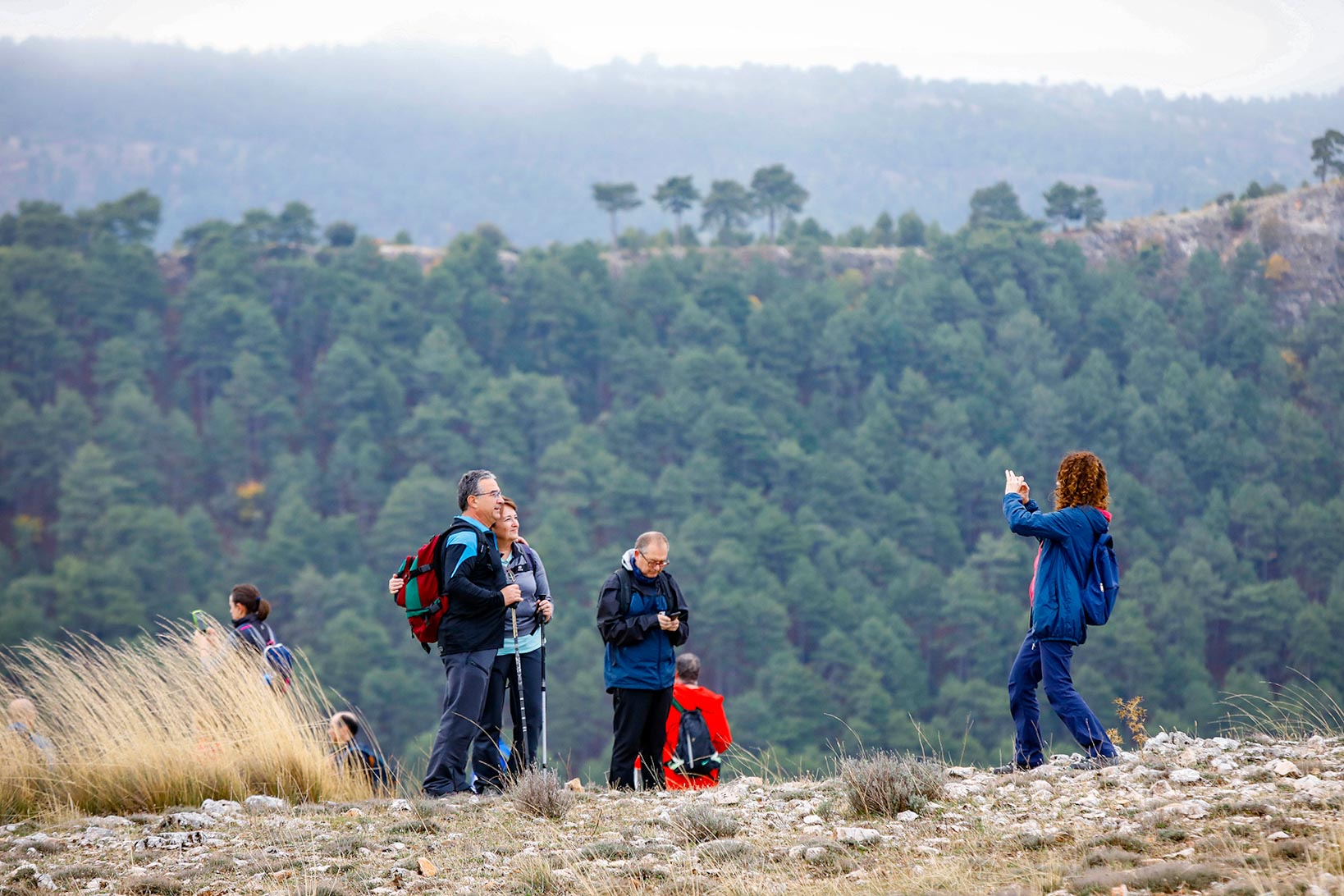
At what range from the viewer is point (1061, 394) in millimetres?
66750

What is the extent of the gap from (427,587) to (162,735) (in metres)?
1.52

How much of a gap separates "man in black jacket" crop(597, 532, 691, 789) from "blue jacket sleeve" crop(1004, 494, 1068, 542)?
65.5 inches

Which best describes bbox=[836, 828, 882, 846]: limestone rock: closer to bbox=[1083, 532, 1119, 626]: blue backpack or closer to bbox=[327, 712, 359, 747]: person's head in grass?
bbox=[1083, 532, 1119, 626]: blue backpack

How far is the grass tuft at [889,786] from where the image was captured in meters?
4.25

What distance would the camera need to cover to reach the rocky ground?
316cm

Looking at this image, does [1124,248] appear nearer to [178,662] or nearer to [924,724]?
[924,724]

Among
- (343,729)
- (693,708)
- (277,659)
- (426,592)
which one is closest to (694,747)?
(693,708)

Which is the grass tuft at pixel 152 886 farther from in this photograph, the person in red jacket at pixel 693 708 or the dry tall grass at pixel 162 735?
the person in red jacket at pixel 693 708

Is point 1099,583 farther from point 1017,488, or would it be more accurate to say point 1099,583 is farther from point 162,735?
point 162,735

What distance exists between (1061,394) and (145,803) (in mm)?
66364

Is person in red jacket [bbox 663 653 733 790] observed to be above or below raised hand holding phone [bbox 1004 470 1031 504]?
below

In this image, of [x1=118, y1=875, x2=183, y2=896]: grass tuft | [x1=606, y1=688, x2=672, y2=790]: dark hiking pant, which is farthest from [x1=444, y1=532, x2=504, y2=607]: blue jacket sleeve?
[x1=118, y1=875, x2=183, y2=896]: grass tuft

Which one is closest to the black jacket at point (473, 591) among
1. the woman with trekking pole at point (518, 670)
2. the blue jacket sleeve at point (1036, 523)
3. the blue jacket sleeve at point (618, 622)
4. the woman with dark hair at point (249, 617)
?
the woman with trekking pole at point (518, 670)

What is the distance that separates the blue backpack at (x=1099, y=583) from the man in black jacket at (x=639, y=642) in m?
1.87
